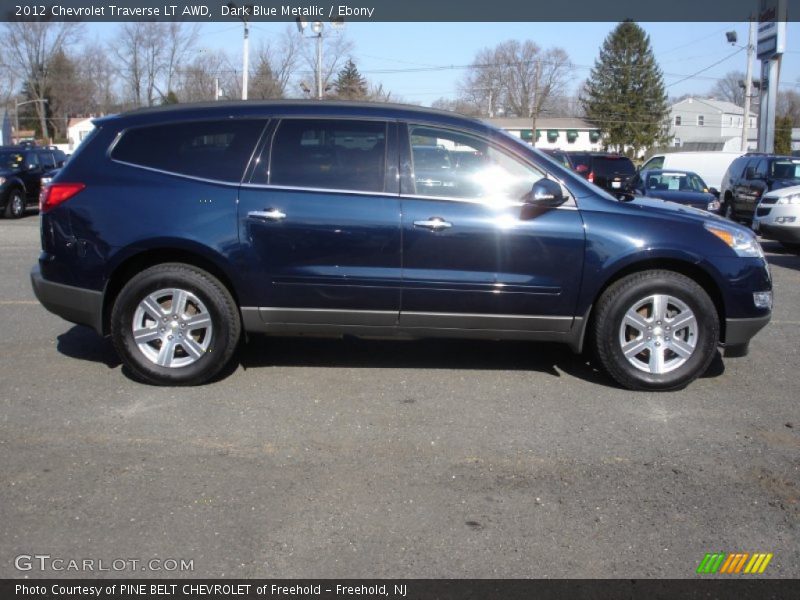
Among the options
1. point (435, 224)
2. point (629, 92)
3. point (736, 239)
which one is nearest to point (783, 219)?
point (736, 239)

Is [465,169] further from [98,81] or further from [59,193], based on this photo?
[98,81]

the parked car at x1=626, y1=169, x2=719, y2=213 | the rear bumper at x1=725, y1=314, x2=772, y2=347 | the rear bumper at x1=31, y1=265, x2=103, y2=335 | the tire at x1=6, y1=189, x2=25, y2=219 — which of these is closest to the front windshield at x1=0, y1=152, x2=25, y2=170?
the tire at x1=6, y1=189, x2=25, y2=219

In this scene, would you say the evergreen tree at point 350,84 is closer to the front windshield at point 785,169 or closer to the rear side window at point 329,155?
the front windshield at point 785,169

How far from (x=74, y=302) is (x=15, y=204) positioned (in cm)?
1494

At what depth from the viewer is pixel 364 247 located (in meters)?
5.21

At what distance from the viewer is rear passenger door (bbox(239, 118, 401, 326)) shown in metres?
5.21

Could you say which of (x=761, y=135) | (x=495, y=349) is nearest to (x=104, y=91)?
(x=761, y=135)

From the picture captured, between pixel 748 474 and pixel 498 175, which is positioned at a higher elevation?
pixel 498 175

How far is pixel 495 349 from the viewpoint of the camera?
643 cm

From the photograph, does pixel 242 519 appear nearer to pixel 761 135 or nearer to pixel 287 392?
pixel 287 392

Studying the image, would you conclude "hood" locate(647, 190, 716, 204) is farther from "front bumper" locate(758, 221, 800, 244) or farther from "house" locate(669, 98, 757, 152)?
"house" locate(669, 98, 757, 152)

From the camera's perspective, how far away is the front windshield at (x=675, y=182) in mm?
17016

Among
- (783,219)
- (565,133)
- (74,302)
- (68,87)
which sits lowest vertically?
(74,302)
